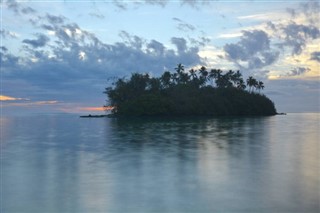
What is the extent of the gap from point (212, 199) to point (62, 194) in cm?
575

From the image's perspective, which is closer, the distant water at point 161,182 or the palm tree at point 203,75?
the distant water at point 161,182

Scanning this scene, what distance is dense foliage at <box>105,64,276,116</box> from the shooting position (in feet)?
353

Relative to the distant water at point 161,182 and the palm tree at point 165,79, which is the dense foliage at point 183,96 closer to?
the palm tree at point 165,79

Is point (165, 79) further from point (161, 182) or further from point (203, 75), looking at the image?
point (161, 182)

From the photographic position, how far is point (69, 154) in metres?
30.0

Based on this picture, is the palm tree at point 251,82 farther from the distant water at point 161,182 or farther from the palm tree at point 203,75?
the distant water at point 161,182

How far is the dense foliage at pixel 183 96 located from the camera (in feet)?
353

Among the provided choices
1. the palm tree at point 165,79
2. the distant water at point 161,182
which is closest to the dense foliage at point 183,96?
the palm tree at point 165,79

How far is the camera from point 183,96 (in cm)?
11119

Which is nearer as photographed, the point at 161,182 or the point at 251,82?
the point at 161,182

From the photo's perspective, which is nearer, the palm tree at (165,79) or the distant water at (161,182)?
the distant water at (161,182)

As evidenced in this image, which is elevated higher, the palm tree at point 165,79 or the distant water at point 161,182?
the palm tree at point 165,79

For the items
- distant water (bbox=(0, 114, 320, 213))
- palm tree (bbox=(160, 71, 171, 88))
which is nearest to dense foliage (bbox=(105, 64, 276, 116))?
palm tree (bbox=(160, 71, 171, 88))

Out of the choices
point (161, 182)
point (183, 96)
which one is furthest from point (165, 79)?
point (161, 182)
